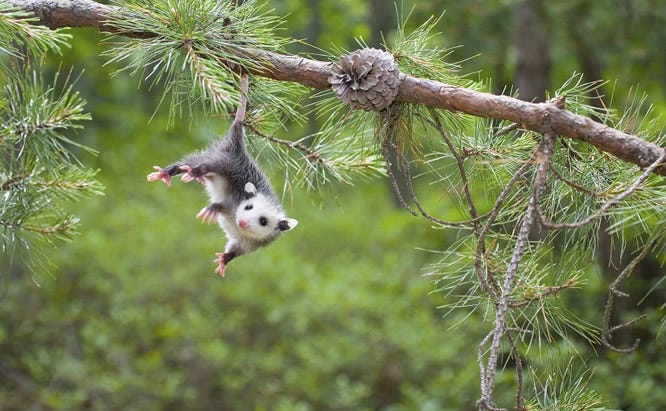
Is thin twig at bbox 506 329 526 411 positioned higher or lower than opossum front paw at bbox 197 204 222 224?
lower

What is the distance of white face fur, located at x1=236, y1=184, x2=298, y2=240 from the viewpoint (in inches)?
88.4

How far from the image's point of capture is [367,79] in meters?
1.83

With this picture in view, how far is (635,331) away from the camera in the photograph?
5.84m

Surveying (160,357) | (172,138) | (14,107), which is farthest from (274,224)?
(172,138)

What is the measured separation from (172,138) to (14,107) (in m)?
7.07

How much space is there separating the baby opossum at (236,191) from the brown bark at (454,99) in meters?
0.15

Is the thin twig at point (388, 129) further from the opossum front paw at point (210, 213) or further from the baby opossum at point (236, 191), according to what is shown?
the opossum front paw at point (210, 213)

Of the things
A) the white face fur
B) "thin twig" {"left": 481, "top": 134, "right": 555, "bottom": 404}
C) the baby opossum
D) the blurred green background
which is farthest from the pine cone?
the blurred green background

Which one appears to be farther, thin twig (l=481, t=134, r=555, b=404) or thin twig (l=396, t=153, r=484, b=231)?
thin twig (l=396, t=153, r=484, b=231)

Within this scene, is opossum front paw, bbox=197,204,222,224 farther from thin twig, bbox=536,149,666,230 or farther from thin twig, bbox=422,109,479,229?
thin twig, bbox=536,149,666,230

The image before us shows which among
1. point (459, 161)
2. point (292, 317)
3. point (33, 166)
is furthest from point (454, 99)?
point (292, 317)

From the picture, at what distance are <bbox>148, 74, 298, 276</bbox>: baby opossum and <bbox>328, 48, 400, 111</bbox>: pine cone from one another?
0.83 feet

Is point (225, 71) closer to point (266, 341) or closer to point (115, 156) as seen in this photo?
point (266, 341)

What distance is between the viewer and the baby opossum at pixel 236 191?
2.12m
